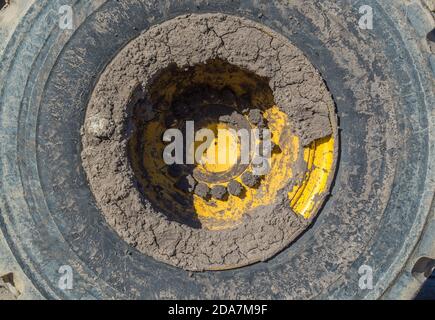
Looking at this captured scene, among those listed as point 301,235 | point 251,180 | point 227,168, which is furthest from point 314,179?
point 227,168

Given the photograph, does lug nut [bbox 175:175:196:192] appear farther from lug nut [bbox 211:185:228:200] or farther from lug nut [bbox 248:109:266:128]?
lug nut [bbox 248:109:266:128]

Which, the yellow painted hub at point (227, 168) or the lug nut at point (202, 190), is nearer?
the yellow painted hub at point (227, 168)

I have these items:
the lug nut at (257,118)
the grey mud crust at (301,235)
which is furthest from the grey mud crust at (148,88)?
the lug nut at (257,118)

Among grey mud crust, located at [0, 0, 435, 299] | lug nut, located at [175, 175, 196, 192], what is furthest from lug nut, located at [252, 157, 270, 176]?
grey mud crust, located at [0, 0, 435, 299]

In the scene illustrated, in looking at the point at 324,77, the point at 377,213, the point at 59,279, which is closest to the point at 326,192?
the point at 377,213

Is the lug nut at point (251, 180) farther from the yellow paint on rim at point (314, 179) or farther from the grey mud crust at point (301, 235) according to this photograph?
the grey mud crust at point (301, 235)

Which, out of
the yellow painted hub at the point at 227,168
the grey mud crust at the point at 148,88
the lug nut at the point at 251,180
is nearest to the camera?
the grey mud crust at the point at 148,88
